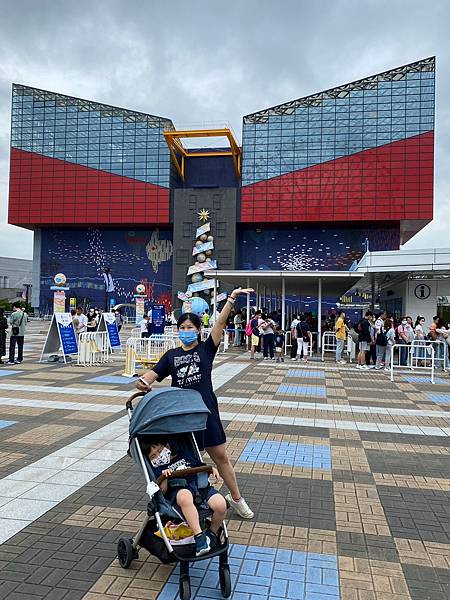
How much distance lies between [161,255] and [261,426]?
5698cm

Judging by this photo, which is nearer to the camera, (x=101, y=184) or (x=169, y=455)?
(x=169, y=455)

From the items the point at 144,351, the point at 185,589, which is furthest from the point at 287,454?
the point at 144,351

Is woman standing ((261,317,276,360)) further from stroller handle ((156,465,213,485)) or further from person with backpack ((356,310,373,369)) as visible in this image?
stroller handle ((156,465,213,485))

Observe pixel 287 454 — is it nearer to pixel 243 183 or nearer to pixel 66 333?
pixel 66 333

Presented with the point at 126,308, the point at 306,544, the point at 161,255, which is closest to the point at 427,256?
the point at 306,544

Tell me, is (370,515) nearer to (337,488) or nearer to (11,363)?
(337,488)

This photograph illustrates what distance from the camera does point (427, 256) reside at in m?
20.7

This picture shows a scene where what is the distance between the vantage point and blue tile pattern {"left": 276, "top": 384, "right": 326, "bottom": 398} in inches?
429

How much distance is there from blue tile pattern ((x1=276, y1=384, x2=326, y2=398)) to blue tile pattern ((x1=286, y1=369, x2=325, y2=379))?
198 cm

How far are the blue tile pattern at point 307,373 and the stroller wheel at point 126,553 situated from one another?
10917 mm

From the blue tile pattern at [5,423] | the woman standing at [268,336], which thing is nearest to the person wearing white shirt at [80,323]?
the woman standing at [268,336]

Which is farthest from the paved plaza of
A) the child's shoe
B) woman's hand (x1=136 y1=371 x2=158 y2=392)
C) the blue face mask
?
the blue face mask

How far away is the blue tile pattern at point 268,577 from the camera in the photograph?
3.13m

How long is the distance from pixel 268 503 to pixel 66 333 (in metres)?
12.5
